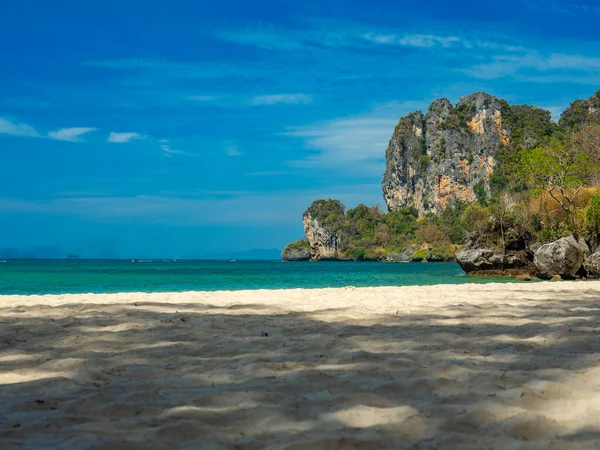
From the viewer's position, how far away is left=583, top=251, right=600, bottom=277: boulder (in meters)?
24.1

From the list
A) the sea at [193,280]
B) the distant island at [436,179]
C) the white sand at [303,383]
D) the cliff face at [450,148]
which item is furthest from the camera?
the cliff face at [450,148]

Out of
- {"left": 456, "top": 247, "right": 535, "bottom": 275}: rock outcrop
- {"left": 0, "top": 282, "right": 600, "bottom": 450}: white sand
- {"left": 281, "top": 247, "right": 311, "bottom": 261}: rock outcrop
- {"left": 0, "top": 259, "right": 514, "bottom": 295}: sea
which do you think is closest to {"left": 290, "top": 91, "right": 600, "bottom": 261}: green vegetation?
{"left": 456, "top": 247, "right": 535, "bottom": 275}: rock outcrop

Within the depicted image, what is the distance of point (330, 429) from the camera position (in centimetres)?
275

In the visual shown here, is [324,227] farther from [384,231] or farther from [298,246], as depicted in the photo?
[384,231]

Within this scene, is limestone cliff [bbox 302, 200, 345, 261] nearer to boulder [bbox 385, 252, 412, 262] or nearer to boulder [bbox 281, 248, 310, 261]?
boulder [bbox 281, 248, 310, 261]

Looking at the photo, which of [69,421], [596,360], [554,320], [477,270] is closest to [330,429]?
[69,421]

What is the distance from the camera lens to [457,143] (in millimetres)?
128000

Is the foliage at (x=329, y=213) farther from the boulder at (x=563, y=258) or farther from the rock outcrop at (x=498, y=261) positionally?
the boulder at (x=563, y=258)

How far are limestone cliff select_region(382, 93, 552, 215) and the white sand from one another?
11711 centimetres

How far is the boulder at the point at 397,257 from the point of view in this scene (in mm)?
116613

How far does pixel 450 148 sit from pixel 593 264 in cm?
10965

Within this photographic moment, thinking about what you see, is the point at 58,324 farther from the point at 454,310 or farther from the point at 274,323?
the point at 454,310

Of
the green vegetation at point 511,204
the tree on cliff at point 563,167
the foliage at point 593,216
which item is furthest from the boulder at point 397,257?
the foliage at point 593,216

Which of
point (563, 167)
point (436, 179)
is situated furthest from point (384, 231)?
point (563, 167)
